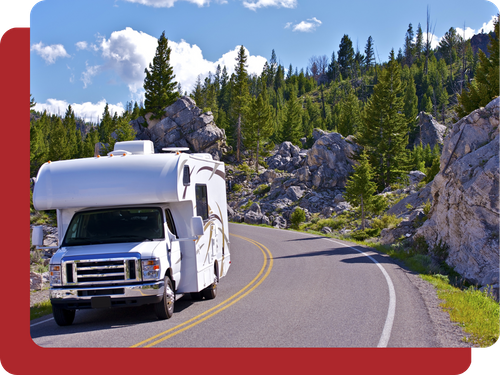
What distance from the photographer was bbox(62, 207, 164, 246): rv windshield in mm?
8297

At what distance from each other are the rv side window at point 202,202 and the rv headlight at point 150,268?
84.8 inches

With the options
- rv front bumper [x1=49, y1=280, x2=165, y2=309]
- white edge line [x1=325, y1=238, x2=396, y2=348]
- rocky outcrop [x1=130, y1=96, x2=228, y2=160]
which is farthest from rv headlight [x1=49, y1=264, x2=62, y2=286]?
rocky outcrop [x1=130, y1=96, x2=228, y2=160]

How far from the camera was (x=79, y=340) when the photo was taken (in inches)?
265

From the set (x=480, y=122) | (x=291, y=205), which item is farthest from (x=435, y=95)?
(x=480, y=122)

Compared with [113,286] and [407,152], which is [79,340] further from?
[407,152]

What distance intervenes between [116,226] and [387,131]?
165 ft

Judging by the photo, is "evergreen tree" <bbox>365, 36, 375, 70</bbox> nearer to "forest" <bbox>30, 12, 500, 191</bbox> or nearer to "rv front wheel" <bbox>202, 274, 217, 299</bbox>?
"forest" <bbox>30, 12, 500, 191</bbox>

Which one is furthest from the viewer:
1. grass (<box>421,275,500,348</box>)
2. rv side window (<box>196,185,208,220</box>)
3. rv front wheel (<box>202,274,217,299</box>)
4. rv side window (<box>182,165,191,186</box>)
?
rv front wheel (<box>202,274,217,299</box>)

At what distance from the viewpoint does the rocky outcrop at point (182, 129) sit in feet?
222

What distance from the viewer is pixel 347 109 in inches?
3147

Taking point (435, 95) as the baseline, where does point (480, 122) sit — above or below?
below

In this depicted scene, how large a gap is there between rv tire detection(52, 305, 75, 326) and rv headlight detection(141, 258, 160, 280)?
1.77m

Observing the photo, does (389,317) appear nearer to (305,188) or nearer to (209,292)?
(209,292)

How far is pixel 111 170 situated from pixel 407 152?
188 feet
